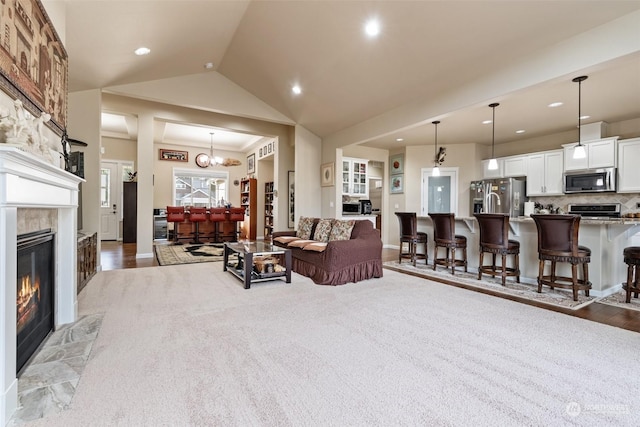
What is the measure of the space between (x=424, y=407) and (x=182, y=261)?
195 inches

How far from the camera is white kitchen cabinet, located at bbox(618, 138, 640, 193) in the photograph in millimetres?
4797

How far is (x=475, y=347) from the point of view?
7.06 ft

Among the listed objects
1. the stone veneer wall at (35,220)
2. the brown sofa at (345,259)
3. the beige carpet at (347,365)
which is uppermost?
the stone veneer wall at (35,220)

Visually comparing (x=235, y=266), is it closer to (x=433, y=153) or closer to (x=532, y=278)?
(x=532, y=278)

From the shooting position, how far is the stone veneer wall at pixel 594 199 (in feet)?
16.5

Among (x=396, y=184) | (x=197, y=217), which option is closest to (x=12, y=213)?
(x=197, y=217)

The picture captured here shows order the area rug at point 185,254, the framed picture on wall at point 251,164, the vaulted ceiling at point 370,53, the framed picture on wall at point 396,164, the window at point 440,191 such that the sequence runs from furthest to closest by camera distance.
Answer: the framed picture on wall at point 251,164 < the framed picture on wall at point 396,164 < the window at point 440,191 < the area rug at point 185,254 < the vaulted ceiling at point 370,53

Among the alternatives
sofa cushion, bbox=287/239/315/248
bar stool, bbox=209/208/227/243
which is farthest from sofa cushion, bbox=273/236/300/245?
bar stool, bbox=209/208/227/243

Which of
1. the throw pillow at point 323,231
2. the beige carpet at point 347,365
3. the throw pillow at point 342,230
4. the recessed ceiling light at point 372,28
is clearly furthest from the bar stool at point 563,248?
the recessed ceiling light at point 372,28

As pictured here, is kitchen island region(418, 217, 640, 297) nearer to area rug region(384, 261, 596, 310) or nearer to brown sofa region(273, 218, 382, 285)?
area rug region(384, 261, 596, 310)

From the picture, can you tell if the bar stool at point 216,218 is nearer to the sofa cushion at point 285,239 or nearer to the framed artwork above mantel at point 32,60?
the sofa cushion at point 285,239

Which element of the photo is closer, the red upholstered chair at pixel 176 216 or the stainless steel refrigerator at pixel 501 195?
the stainless steel refrigerator at pixel 501 195

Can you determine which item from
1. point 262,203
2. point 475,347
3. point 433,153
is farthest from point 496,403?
point 262,203

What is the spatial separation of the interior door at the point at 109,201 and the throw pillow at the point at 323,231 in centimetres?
704
